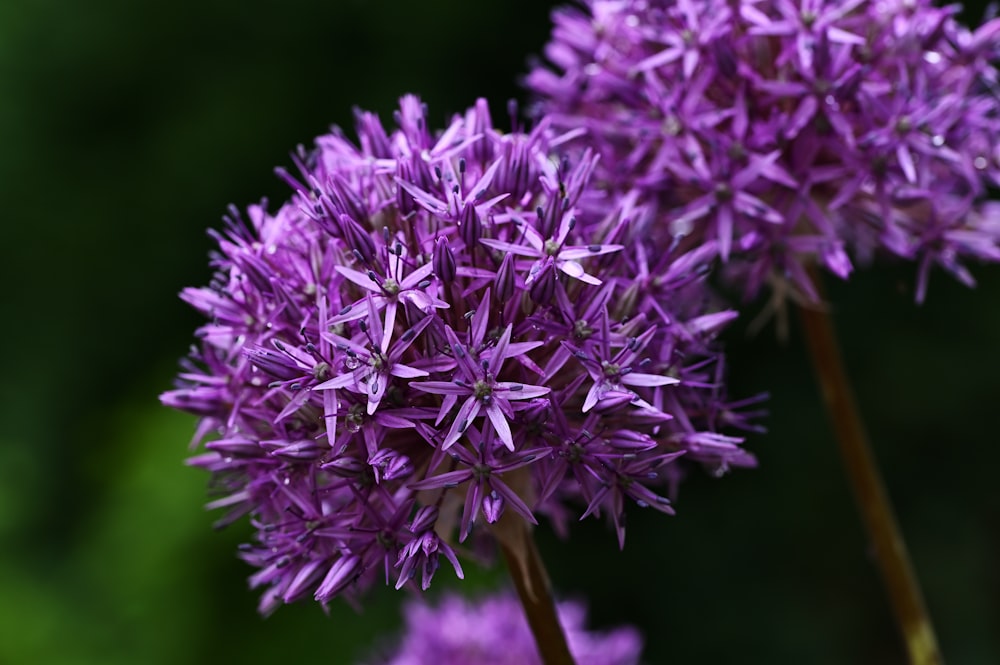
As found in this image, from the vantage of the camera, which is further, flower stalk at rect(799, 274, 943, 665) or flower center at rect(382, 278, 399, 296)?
flower stalk at rect(799, 274, 943, 665)

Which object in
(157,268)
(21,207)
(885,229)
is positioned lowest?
(885,229)

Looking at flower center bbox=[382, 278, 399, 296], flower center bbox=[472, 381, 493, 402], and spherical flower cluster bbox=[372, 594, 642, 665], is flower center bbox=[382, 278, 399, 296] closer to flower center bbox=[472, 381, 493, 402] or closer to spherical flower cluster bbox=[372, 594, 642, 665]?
flower center bbox=[472, 381, 493, 402]

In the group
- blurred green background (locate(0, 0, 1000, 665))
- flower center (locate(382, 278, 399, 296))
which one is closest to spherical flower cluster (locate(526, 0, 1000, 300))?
flower center (locate(382, 278, 399, 296))

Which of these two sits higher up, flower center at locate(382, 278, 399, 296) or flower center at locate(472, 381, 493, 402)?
flower center at locate(382, 278, 399, 296)

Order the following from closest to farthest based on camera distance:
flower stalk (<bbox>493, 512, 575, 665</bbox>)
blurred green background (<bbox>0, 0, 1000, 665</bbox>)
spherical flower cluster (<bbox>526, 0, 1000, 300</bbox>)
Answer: flower stalk (<bbox>493, 512, 575, 665</bbox>), spherical flower cluster (<bbox>526, 0, 1000, 300</bbox>), blurred green background (<bbox>0, 0, 1000, 665</bbox>)

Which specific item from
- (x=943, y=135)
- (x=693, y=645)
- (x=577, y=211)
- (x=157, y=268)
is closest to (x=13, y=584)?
(x=157, y=268)

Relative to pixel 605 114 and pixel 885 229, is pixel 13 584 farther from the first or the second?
pixel 885 229

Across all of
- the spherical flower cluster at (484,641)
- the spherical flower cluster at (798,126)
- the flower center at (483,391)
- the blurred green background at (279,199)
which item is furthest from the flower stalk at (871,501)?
the blurred green background at (279,199)

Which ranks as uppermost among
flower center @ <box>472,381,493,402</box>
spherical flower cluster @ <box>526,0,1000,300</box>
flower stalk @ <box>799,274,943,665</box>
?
spherical flower cluster @ <box>526,0,1000,300</box>
